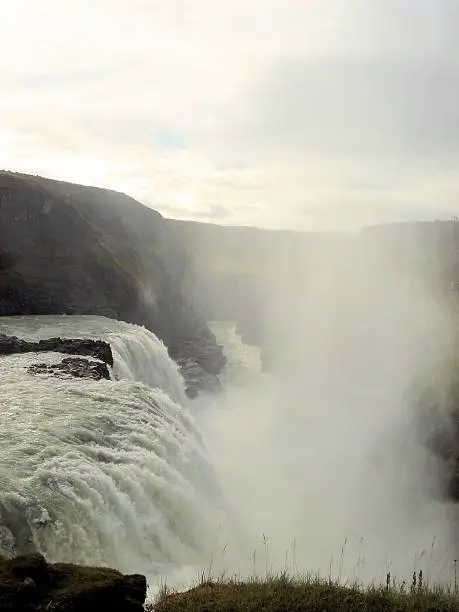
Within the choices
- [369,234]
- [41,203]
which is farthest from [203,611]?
[369,234]

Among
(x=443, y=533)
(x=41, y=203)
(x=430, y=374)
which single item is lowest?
(x=443, y=533)

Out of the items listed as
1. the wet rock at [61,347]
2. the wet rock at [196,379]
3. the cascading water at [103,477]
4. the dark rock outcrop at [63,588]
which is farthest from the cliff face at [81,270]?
the dark rock outcrop at [63,588]

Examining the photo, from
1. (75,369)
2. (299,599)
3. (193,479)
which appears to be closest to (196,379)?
(75,369)

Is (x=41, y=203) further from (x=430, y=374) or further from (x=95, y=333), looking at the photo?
(x=430, y=374)

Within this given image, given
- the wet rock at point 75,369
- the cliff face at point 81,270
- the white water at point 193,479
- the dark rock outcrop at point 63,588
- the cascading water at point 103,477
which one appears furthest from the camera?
the cliff face at point 81,270

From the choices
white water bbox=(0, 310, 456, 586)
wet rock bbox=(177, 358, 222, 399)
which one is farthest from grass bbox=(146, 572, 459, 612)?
wet rock bbox=(177, 358, 222, 399)

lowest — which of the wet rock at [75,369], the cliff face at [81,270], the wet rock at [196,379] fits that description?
the wet rock at [196,379]

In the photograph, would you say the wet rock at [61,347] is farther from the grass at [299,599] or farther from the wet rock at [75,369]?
the grass at [299,599]
